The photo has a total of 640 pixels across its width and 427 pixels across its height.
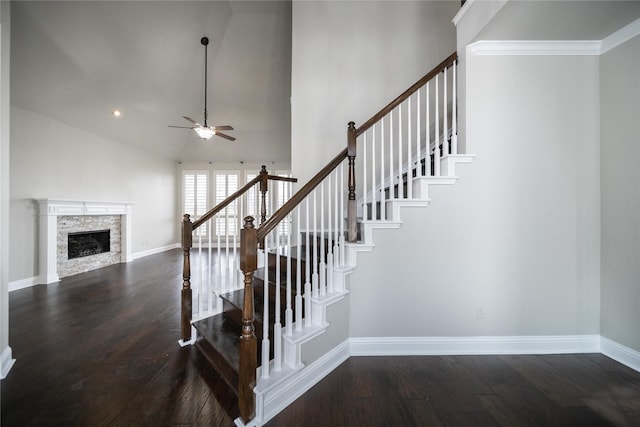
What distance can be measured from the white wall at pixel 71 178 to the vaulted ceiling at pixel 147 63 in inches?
11.1

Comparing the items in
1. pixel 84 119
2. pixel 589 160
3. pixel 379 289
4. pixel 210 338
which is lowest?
pixel 210 338

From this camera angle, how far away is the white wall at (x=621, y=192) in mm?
1997

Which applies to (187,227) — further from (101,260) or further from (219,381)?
(101,260)

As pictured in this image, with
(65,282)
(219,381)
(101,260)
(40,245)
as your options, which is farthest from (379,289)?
(101,260)

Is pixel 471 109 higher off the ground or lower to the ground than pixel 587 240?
higher

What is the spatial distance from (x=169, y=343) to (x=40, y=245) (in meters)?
3.85

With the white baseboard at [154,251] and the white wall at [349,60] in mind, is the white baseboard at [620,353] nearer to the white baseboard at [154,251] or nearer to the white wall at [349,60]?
the white wall at [349,60]

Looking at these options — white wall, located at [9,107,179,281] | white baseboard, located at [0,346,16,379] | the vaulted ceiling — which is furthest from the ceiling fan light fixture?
white baseboard, located at [0,346,16,379]

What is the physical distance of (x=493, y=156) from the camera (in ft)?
7.18

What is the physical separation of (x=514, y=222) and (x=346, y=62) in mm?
2933

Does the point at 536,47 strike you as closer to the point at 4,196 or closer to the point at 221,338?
the point at 221,338

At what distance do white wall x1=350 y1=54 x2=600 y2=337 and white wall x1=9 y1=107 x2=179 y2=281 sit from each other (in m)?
5.60

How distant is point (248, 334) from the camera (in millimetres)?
1463

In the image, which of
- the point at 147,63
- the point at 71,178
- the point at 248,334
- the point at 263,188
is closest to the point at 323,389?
the point at 248,334
